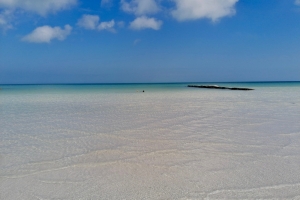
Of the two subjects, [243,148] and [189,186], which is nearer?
[189,186]

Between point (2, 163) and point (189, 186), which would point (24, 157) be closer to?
point (2, 163)

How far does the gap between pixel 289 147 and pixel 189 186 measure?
325cm

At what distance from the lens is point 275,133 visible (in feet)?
21.7

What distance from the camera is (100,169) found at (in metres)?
4.11

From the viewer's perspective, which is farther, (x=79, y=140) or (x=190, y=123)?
(x=190, y=123)

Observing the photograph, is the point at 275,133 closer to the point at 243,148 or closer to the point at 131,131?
the point at 243,148

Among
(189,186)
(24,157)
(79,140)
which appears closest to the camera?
(189,186)

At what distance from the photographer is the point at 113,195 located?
10.4 feet

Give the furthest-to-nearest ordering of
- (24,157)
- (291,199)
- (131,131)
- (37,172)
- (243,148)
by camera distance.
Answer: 1. (131,131)
2. (243,148)
3. (24,157)
4. (37,172)
5. (291,199)

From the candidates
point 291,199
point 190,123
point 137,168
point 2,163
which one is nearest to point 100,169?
point 137,168

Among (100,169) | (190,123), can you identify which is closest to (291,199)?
(100,169)

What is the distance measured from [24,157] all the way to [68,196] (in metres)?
2.27

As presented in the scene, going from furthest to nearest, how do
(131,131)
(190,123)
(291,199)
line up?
(190,123) < (131,131) < (291,199)

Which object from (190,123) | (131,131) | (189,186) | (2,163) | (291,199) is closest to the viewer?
(291,199)
